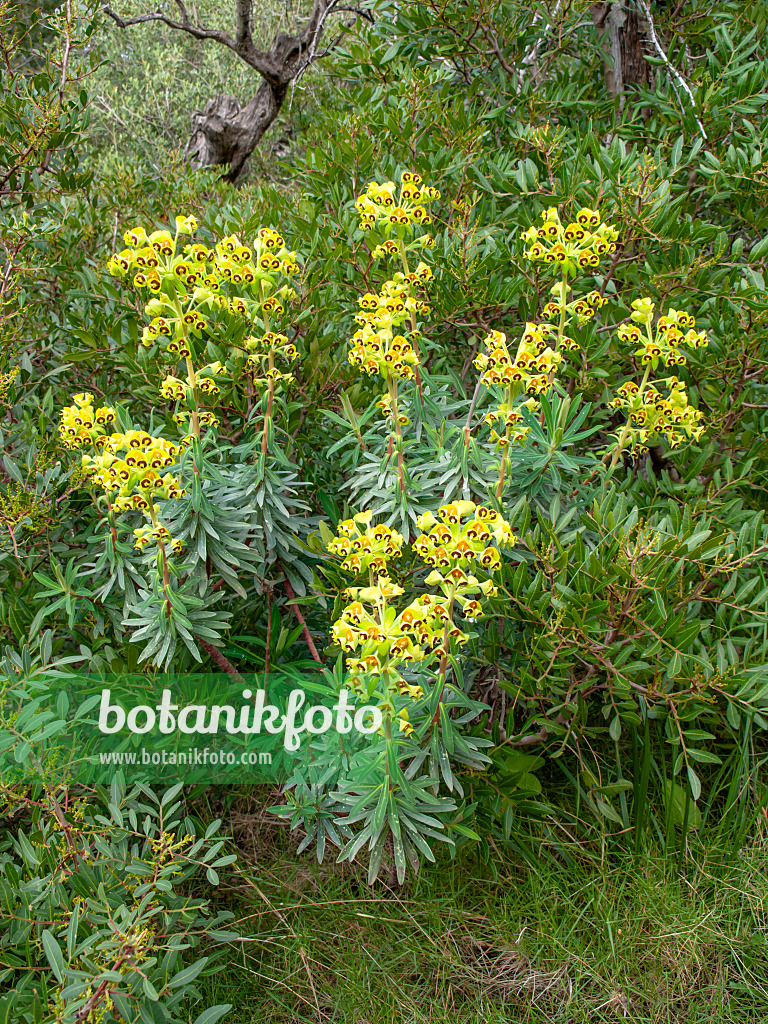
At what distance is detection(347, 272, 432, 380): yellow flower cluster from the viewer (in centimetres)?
204

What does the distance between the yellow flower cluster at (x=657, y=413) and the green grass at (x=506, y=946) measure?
1.25 metres

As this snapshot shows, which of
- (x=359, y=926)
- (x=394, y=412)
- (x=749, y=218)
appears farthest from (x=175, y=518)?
(x=749, y=218)

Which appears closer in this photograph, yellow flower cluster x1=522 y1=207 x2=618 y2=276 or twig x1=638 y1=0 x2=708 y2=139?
yellow flower cluster x1=522 y1=207 x2=618 y2=276

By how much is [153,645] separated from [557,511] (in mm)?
1191

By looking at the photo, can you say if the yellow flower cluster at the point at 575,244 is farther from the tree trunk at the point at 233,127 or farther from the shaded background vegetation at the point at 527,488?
the tree trunk at the point at 233,127

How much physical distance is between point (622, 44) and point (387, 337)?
8.37 ft

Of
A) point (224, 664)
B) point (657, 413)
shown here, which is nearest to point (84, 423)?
point (224, 664)

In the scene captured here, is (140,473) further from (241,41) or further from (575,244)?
(241,41)

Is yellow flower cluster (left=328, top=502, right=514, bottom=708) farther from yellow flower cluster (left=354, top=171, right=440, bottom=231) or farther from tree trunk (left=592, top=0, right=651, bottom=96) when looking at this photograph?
tree trunk (left=592, top=0, right=651, bottom=96)

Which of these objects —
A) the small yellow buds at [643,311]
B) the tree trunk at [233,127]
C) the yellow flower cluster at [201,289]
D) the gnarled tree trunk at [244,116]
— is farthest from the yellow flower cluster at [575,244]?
the tree trunk at [233,127]

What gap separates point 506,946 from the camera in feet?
7.04

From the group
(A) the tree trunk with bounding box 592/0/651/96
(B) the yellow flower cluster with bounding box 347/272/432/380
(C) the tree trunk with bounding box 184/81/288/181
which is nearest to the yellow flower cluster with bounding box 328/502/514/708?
(B) the yellow flower cluster with bounding box 347/272/432/380

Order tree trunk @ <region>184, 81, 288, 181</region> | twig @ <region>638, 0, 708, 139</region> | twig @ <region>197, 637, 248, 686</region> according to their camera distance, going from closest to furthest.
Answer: twig @ <region>197, 637, 248, 686</region>, twig @ <region>638, 0, 708, 139</region>, tree trunk @ <region>184, 81, 288, 181</region>

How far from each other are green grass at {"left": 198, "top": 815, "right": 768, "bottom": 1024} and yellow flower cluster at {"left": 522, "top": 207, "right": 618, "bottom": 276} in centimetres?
175
